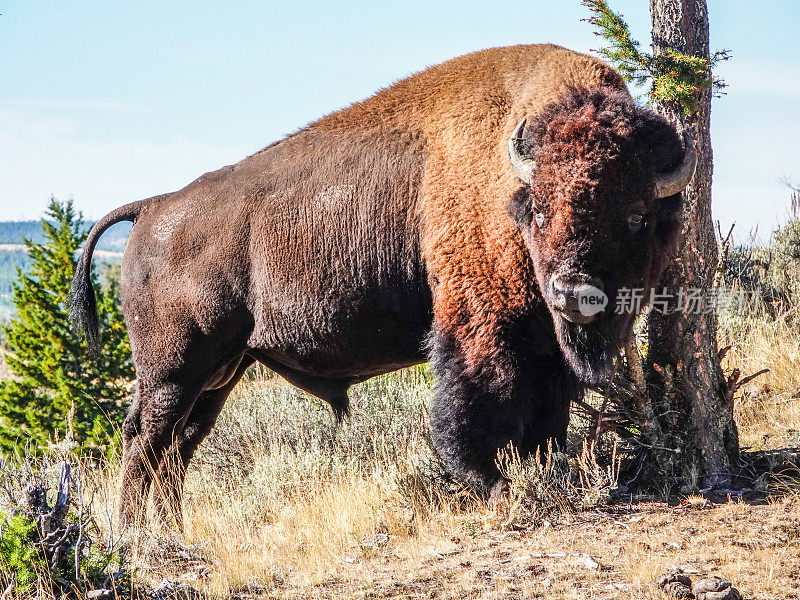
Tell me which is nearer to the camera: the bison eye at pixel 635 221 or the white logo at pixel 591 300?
the white logo at pixel 591 300

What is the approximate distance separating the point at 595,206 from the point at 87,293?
3882mm

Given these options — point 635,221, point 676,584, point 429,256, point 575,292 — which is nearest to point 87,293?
point 429,256

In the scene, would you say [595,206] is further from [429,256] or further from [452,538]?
[452,538]

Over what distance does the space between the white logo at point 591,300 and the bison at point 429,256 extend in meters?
0.01

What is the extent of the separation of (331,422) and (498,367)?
3.40 metres

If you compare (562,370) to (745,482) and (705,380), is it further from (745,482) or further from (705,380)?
(745,482)

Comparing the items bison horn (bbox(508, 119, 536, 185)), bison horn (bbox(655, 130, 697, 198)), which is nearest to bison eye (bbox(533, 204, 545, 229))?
bison horn (bbox(508, 119, 536, 185))

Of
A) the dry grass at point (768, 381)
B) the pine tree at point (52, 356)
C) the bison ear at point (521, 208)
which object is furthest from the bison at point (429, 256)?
the pine tree at point (52, 356)

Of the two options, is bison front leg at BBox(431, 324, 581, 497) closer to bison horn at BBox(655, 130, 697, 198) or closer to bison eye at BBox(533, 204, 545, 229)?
bison eye at BBox(533, 204, 545, 229)


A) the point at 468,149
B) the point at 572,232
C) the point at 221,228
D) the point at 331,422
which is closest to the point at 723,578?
the point at 572,232

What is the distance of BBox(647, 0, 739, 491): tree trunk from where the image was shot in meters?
4.64

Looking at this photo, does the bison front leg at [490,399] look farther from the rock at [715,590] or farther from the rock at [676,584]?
the rock at [715,590]

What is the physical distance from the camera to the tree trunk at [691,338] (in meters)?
4.64

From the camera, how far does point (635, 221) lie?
3.94 metres
